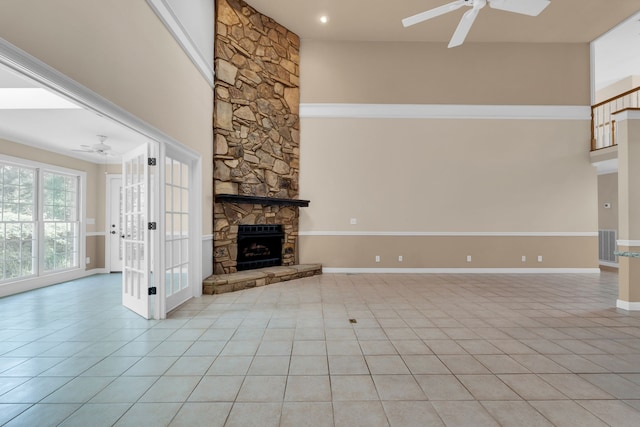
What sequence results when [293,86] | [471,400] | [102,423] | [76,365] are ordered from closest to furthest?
[102,423], [471,400], [76,365], [293,86]

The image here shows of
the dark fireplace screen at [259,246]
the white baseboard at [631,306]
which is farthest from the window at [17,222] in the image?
the white baseboard at [631,306]

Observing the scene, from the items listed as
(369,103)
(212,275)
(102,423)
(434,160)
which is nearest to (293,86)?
(369,103)

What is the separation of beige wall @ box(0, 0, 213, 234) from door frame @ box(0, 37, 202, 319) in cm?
6

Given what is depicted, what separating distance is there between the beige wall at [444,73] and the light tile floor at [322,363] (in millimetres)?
4220

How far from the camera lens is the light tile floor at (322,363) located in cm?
171

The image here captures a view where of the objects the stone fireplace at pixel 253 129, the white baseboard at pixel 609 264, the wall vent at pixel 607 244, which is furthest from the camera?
the wall vent at pixel 607 244

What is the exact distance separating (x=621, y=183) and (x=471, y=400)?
3.74 m

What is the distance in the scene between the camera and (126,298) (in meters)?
3.72

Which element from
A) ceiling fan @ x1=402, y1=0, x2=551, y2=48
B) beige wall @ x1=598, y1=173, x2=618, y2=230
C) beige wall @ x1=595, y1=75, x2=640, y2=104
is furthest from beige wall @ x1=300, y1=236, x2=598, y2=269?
beige wall @ x1=595, y1=75, x2=640, y2=104

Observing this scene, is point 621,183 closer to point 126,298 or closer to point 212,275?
point 212,275

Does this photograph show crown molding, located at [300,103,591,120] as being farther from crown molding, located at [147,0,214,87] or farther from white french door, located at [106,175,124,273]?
white french door, located at [106,175,124,273]

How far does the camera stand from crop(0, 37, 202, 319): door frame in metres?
1.60

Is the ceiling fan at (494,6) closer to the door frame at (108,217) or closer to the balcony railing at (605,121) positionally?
the balcony railing at (605,121)

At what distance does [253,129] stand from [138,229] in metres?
2.69
